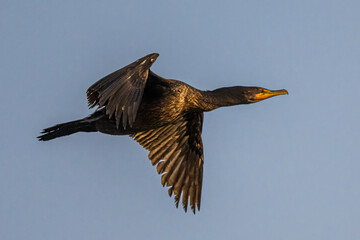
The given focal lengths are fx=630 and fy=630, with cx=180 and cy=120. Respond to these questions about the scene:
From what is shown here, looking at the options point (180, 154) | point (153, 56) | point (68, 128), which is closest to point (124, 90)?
point (153, 56)

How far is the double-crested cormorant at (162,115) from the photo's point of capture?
26.6ft

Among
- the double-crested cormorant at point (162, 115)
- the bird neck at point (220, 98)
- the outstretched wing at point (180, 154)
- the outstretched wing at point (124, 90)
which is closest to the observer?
the outstretched wing at point (124, 90)

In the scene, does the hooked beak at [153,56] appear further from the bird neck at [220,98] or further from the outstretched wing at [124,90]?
the bird neck at [220,98]

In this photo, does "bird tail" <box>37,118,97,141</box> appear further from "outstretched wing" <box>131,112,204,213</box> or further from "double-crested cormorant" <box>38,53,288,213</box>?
"outstretched wing" <box>131,112,204,213</box>

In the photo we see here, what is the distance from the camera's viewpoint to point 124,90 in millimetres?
8078

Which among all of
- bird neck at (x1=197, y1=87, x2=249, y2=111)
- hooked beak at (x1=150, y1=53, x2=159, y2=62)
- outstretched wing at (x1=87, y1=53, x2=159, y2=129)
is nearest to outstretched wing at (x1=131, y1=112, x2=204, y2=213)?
bird neck at (x1=197, y1=87, x2=249, y2=111)

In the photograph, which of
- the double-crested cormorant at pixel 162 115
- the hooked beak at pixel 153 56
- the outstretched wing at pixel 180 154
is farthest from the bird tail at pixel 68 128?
the hooked beak at pixel 153 56

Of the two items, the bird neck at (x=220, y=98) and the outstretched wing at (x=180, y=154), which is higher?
the bird neck at (x=220, y=98)

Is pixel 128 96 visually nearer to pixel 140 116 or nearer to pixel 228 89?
pixel 140 116

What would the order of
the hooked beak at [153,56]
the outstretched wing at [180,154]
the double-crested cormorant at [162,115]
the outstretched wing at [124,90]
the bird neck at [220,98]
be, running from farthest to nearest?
the outstretched wing at [180,154] → the bird neck at [220,98] → the hooked beak at [153,56] → the double-crested cormorant at [162,115] → the outstretched wing at [124,90]

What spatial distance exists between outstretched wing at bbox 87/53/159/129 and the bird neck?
4.92ft

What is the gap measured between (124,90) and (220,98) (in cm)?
234

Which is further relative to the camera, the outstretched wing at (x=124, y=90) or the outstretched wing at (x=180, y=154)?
the outstretched wing at (x=180, y=154)

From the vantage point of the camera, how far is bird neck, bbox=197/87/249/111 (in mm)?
9781
